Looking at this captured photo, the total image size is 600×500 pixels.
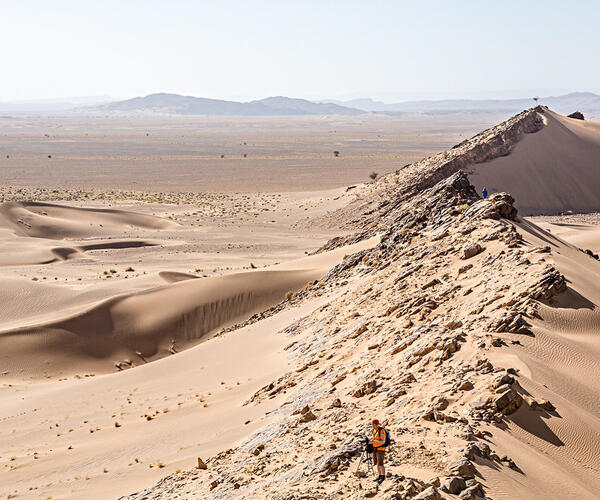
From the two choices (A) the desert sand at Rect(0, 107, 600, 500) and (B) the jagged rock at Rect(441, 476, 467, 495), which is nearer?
(B) the jagged rock at Rect(441, 476, 467, 495)

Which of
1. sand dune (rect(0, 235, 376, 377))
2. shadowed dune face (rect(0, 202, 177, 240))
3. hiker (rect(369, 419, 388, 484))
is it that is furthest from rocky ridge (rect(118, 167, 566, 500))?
shadowed dune face (rect(0, 202, 177, 240))

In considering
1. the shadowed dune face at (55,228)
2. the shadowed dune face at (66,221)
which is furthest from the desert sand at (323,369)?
the shadowed dune face at (66,221)

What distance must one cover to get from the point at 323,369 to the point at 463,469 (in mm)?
7104

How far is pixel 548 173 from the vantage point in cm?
5369

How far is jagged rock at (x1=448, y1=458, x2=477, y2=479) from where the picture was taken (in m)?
8.06

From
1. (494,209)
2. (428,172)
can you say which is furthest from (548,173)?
(494,209)

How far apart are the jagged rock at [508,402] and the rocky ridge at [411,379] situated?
0.01m

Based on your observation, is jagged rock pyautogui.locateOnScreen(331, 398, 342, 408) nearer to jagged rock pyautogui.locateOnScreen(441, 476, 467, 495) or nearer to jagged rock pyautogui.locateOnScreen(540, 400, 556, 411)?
jagged rock pyautogui.locateOnScreen(540, 400, 556, 411)

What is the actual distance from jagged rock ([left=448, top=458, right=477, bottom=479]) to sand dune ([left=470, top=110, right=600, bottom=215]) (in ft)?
138

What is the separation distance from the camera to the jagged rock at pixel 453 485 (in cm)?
776

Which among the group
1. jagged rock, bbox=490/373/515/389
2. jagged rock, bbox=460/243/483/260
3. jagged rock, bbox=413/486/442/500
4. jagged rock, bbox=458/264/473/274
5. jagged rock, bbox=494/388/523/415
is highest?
jagged rock, bbox=460/243/483/260

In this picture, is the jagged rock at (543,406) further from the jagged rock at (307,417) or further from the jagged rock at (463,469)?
the jagged rock at (307,417)

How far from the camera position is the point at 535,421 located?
9836 mm

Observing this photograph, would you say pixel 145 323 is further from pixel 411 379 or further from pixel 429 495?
pixel 429 495
